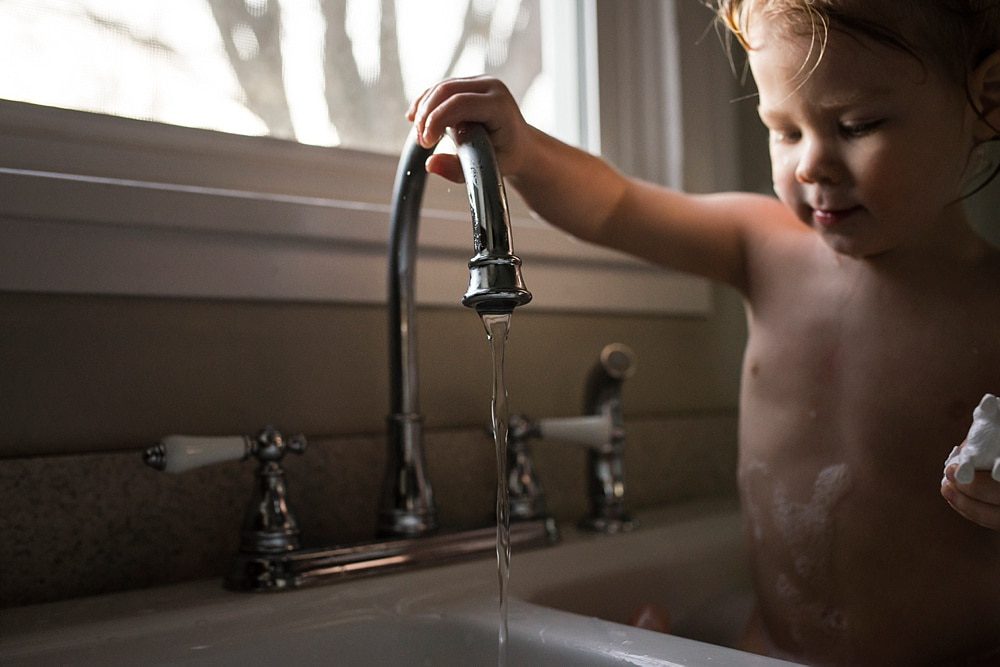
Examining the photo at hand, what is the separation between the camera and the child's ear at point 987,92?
2.56 feet

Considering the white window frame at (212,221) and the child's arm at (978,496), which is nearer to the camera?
the child's arm at (978,496)

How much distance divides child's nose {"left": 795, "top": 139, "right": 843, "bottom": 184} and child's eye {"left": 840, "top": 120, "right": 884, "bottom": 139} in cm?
2

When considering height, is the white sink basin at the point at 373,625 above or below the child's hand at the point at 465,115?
below

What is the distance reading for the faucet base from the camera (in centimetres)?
73

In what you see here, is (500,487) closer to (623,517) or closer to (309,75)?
(623,517)

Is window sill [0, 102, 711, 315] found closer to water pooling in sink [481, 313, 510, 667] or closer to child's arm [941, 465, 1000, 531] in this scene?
water pooling in sink [481, 313, 510, 667]

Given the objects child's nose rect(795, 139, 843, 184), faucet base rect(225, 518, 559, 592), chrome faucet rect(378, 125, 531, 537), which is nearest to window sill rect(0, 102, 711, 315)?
chrome faucet rect(378, 125, 531, 537)

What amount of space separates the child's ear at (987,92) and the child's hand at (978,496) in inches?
14.0

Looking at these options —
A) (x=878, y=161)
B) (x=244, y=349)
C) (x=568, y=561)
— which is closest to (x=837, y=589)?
(x=568, y=561)

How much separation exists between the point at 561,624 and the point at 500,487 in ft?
0.31

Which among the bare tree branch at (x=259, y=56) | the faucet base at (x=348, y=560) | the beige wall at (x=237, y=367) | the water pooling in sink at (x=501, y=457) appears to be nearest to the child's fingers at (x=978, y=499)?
the water pooling in sink at (x=501, y=457)

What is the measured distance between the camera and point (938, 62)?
2.52 feet

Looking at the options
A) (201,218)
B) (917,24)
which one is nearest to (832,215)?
(917,24)

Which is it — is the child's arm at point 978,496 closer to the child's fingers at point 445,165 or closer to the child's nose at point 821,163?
the child's nose at point 821,163
